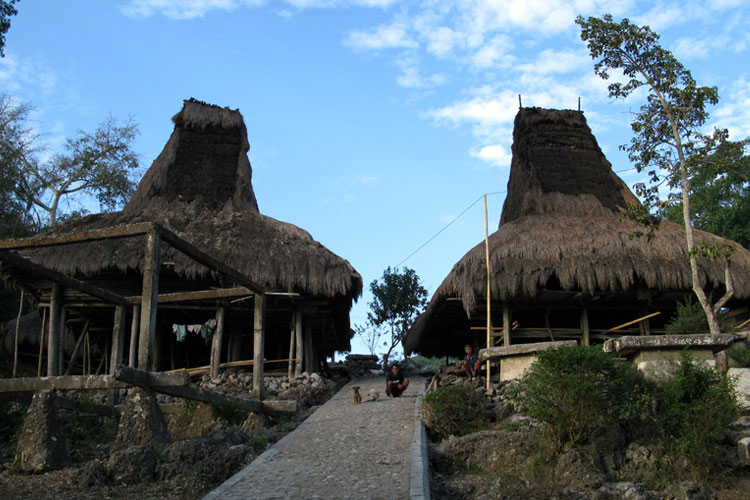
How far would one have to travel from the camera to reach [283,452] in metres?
7.69

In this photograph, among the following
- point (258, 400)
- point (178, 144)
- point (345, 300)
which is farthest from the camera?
point (178, 144)

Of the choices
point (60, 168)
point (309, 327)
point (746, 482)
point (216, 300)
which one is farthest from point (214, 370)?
point (60, 168)

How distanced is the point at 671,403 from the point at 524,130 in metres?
11.1

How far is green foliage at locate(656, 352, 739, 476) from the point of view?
711 cm

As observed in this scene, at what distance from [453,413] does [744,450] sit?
3260mm

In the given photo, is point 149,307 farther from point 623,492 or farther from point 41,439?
point 623,492

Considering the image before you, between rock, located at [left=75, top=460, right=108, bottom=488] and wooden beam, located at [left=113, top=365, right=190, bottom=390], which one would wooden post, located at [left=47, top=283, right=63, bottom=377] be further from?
rock, located at [left=75, top=460, right=108, bottom=488]

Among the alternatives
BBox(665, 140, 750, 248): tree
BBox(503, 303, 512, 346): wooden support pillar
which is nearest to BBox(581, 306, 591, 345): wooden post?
BBox(503, 303, 512, 346): wooden support pillar

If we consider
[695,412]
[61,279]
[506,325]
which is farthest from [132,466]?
[506,325]

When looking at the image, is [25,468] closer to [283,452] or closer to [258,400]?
[283,452]

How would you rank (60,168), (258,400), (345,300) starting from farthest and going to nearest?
(60,168) → (345,300) → (258,400)

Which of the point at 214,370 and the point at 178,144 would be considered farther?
the point at 178,144

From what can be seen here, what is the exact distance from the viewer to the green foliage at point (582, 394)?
286 inches

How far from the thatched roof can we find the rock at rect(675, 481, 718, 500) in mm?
8552
